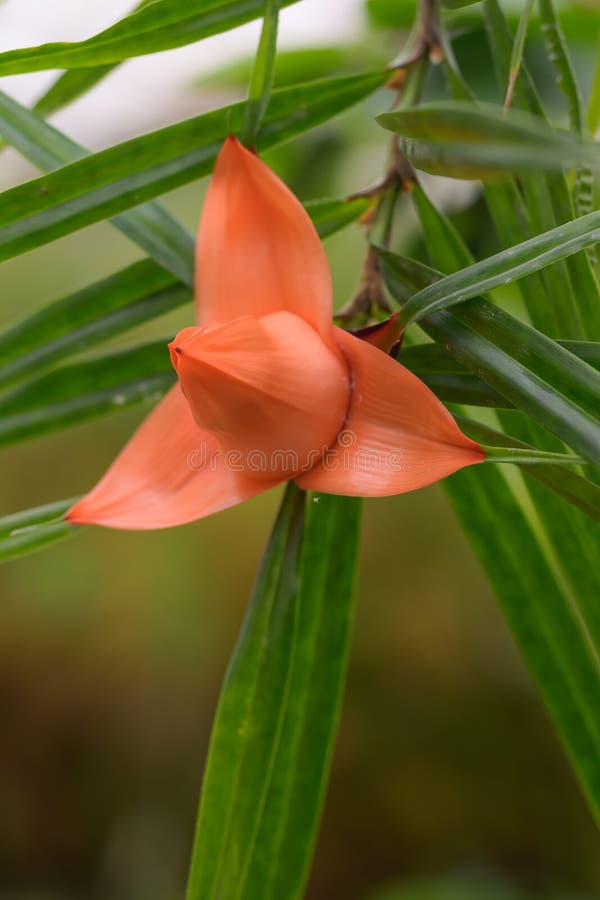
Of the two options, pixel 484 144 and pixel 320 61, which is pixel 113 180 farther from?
pixel 320 61

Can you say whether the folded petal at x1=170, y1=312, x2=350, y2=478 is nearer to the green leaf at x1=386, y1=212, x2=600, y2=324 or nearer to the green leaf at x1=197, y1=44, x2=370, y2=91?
the green leaf at x1=386, y1=212, x2=600, y2=324

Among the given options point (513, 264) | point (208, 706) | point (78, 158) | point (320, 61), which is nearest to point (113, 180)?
point (78, 158)

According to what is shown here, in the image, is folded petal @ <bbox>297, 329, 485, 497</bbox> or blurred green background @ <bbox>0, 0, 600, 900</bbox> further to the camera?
blurred green background @ <bbox>0, 0, 600, 900</bbox>

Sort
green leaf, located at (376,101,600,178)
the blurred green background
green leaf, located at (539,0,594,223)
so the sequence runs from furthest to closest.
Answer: the blurred green background → green leaf, located at (539,0,594,223) → green leaf, located at (376,101,600,178)

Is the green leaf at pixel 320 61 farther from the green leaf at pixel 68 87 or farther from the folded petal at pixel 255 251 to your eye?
the folded petal at pixel 255 251

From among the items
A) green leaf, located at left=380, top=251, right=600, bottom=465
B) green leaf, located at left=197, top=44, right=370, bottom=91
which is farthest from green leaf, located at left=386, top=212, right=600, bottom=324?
green leaf, located at left=197, top=44, right=370, bottom=91
